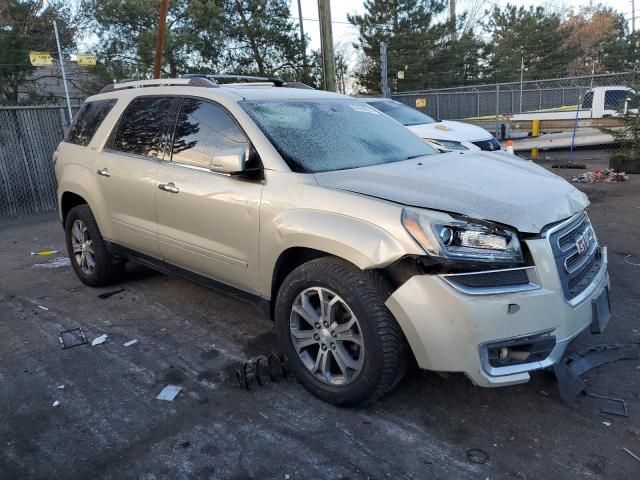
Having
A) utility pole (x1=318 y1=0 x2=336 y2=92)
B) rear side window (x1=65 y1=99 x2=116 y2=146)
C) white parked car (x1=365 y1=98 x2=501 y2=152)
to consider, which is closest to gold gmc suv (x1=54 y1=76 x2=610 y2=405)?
rear side window (x1=65 y1=99 x2=116 y2=146)

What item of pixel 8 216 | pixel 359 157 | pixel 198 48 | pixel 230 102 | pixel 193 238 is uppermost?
pixel 198 48

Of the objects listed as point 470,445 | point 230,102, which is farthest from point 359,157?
point 470,445

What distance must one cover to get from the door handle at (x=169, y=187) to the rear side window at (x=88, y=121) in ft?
4.43

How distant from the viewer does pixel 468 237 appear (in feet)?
8.66

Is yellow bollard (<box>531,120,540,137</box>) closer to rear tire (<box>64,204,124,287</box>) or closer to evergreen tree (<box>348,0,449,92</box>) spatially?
rear tire (<box>64,204,124,287</box>)

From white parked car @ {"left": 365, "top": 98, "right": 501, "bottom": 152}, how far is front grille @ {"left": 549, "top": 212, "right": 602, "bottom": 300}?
18.0 feet

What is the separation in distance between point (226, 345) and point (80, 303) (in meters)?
1.83

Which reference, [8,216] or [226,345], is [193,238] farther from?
[8,216]

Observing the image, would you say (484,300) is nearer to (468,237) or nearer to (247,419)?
(468,237)

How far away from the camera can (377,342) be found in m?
2.74

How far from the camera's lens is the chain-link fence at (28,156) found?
31.3 ft

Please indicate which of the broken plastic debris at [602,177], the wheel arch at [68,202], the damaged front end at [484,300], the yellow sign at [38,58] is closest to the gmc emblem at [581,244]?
the damaged front end at [484,300]

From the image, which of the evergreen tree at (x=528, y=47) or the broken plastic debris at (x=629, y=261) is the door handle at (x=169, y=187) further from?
the evergreen tree at (x=528, y=47)

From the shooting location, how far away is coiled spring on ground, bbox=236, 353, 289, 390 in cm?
335
